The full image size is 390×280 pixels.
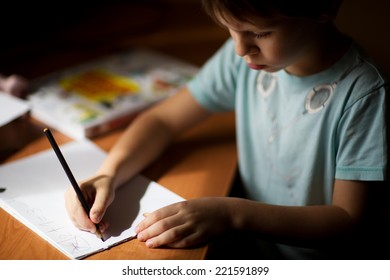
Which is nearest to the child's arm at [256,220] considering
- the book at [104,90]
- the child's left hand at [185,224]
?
the child's left hand at [185,224]

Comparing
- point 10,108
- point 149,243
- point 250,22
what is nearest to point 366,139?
point 250,22

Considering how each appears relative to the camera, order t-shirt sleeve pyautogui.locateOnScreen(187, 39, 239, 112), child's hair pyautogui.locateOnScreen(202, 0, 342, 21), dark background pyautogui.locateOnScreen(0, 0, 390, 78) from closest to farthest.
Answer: child's hair pyautogui.locateOnScreen(202, 0, 342, 21), t-shirt sleeve pyautogui.locateOnScreen(187, 39, 239, 112), dark background pyautogui.locateOnScreen(0, 0, 390, 78)

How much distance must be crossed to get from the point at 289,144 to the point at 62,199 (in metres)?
0.38

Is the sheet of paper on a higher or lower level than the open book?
higher

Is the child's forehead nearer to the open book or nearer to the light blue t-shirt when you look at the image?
the light blue t-shirt

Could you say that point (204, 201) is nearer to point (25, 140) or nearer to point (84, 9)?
point (25, 140)

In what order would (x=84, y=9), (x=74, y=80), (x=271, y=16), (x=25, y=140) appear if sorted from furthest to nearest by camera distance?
1. (x=84, y=9)
2. (x=74, y=80)
3. (x=25, y=140)
4. (x=271, y=16)

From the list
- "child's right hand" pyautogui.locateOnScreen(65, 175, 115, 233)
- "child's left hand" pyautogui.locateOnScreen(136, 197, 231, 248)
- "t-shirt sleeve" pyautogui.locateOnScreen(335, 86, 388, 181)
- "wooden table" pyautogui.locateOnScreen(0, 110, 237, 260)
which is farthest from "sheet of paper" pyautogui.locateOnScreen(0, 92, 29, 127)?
"t-shirt sleeve" pyautogui.locateOnScreen(335, 86, 388, 181)

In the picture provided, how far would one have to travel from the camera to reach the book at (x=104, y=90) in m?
0.99

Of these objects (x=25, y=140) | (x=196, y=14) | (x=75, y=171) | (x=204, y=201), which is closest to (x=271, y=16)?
(x=204, y=201)

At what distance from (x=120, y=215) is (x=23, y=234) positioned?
138 mm

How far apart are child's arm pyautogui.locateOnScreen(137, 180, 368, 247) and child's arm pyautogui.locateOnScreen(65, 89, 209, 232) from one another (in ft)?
0.29

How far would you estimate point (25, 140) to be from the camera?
37.9 inches

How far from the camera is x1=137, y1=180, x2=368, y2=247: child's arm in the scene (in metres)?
0.70
